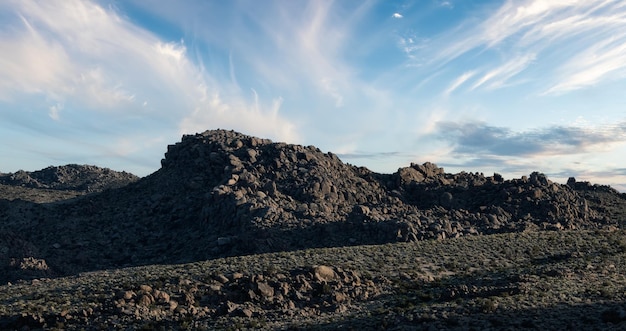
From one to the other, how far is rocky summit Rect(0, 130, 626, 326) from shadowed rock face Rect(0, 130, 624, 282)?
0.18 meters

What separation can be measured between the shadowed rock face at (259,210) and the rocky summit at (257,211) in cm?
18

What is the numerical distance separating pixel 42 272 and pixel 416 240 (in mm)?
40669

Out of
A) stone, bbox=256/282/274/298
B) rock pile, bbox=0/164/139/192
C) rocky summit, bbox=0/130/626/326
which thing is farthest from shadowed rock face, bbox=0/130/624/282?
rock pile, bbox=0/164/139/192

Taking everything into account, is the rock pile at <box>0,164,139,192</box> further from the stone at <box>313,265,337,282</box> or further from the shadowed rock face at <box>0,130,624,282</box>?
the stone at <box>313,265,337,282</box>

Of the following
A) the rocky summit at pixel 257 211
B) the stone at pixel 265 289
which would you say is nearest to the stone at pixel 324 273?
the rocky summit at pixel 257 211

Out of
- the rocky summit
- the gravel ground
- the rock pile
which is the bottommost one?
the gravel ground

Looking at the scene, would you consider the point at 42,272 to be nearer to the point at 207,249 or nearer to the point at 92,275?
the point at 92,275

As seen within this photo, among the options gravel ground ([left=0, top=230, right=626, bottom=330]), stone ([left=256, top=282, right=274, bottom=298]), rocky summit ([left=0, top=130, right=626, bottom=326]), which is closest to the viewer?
gravel ground ([left=0, top=230, right=626, bottom=330])

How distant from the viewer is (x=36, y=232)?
6431 cm

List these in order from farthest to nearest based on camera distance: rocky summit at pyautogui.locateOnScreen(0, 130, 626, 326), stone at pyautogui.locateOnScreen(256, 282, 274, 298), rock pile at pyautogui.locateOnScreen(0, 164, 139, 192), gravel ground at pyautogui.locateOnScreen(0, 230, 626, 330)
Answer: rock pile at pyautogui.locateOnScreen(0, 164, 139, 192)
rocky summit at pyautogui.locateOnScreen(0, 130, 626, 326)
stone at pyautogui.locateOnScreen(256, 282, 274, 298)
gravel ground at pyautogui.locateOnScreen(0, 230, 626, 330)

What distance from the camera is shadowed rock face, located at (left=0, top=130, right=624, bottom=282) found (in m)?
55.5

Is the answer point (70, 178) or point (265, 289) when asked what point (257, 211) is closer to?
point (265, 289)

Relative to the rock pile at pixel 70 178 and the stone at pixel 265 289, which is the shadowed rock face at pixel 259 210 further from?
the rock pile at pixel 70 178

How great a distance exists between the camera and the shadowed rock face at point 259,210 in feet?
182
